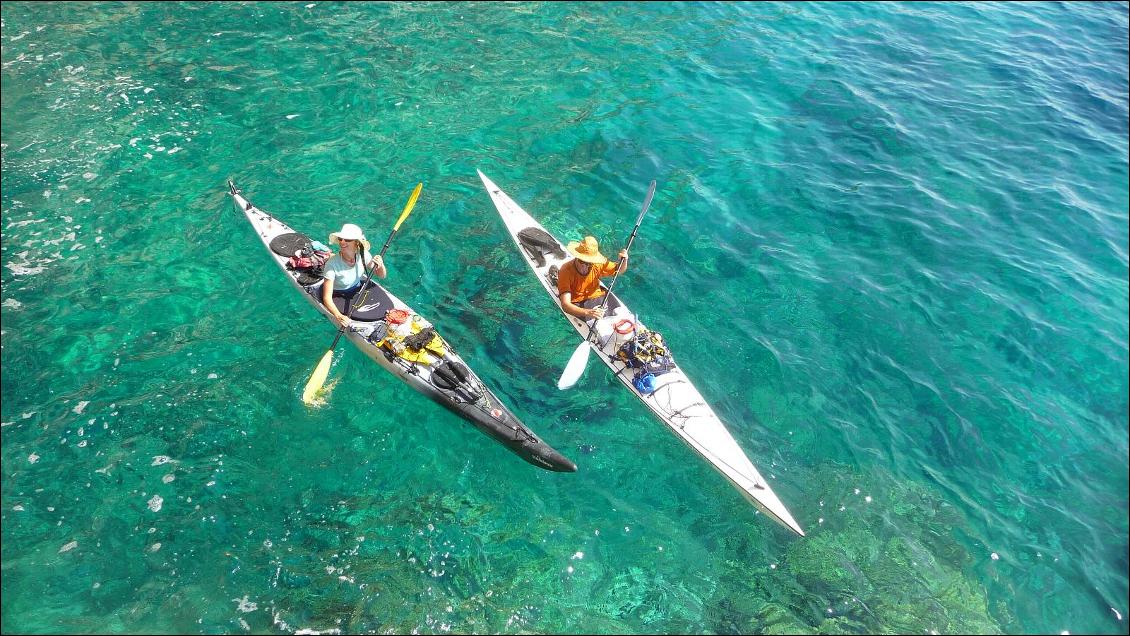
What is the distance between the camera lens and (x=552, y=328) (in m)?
12.9

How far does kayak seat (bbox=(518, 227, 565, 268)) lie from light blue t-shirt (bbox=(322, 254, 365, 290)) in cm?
384

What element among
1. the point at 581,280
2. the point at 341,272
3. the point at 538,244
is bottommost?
the point at 538,244

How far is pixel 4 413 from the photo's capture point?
412 inches

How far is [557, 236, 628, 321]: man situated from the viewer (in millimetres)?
11695

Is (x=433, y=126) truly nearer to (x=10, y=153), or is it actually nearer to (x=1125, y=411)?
(x=10, y=153)

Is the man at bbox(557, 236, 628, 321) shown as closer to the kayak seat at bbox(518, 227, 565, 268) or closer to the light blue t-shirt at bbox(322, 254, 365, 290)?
the kayak seat at bbox(518, 227, 565, 268)

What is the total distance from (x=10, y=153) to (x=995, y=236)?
1018 inches

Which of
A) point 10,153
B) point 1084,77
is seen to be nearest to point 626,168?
point 10,153

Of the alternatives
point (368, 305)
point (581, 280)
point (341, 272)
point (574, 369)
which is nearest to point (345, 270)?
point (341, 272)

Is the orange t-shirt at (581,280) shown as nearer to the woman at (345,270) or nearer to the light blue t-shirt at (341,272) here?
the woman at (345,270)

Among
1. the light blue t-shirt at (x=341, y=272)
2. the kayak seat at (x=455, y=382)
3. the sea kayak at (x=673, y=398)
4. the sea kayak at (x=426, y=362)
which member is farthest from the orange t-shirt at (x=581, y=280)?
the light blue t-shirt at (x=341, y=272)

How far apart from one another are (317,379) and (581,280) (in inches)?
214

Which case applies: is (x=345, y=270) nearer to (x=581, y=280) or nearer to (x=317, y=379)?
(x=317, y=379)

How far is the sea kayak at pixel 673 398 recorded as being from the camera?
1007 cm
